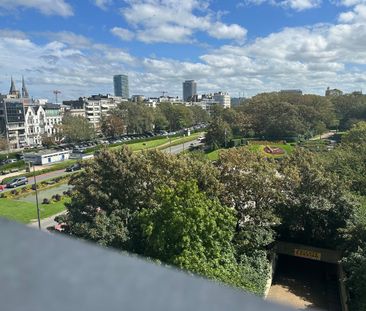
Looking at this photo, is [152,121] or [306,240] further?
[152,121]

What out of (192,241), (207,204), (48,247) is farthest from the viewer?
(207,204)

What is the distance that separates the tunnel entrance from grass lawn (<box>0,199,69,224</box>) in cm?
1415

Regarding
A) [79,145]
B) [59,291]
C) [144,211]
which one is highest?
[59,291]

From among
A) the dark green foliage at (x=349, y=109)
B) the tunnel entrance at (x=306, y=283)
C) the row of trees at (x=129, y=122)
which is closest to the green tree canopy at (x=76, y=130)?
Result: the row of trees at (x=129, y=122)

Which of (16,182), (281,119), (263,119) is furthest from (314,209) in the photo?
(263,119)

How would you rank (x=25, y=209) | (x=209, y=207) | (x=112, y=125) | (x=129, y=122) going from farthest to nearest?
(x=129, y=122) < (x=112, y=125) < (x=25, y=209) < (x=209, y=207)

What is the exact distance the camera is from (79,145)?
58.9 metres

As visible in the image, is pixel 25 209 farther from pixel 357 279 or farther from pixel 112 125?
pixel 112 125

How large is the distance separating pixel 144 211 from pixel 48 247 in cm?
1214

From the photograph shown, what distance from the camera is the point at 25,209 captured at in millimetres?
24125

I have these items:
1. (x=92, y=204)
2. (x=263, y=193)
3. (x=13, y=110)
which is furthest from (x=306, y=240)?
(x=13, y=110)

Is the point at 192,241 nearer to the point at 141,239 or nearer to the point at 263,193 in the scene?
the point at 141,239

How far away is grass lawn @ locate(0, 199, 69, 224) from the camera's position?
22656 mm

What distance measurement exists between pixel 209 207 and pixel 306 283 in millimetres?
5650
